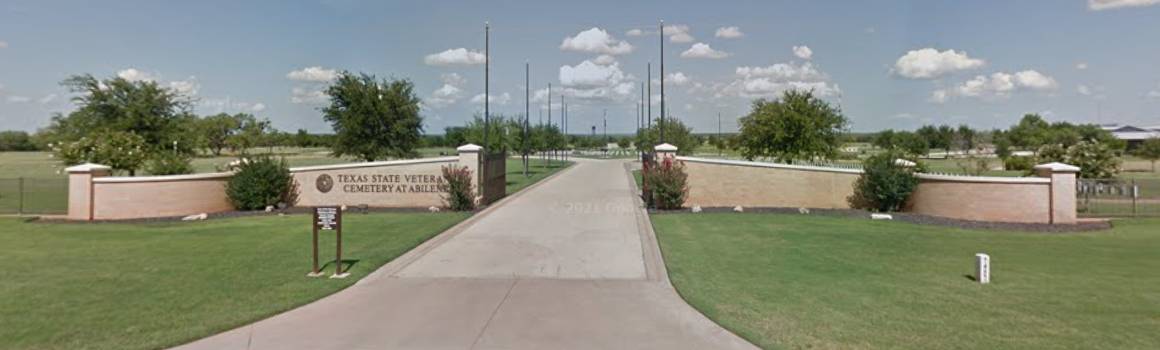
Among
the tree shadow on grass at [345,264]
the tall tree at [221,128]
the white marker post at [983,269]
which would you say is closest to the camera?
the white marker post at [983,269]

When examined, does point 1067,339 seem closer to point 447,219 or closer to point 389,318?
point 389,318

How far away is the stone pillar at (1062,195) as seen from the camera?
673 inches

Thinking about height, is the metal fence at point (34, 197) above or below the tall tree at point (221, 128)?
below

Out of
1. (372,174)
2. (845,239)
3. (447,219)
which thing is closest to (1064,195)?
(845,239)

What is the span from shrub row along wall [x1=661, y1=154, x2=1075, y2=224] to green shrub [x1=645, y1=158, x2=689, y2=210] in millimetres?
966

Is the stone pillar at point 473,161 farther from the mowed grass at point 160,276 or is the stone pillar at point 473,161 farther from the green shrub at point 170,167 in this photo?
the green shrub at point 170,167

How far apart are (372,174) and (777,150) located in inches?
689

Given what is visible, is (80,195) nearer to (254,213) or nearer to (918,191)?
(254,213)

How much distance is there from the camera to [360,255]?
465 inches

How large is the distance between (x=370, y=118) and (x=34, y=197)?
12.8 meters

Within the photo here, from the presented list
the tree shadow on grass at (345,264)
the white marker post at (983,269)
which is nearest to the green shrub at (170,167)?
the tree shadow on grass at (345,264)

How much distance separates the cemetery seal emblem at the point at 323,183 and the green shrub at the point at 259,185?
802 mm

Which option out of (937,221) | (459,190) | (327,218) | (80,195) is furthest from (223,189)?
(937,221)

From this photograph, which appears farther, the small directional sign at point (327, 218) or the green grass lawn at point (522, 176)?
the green grass lawn at point (522, 176)
